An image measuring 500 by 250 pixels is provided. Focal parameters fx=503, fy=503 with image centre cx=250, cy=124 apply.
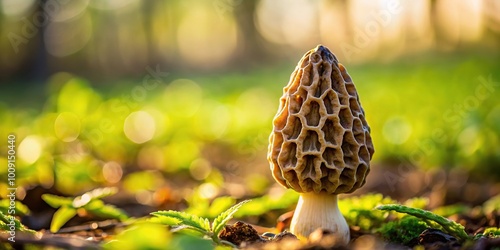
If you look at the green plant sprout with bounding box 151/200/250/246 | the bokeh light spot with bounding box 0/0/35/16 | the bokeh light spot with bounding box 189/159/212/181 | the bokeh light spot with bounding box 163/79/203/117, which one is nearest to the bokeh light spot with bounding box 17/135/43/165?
the bokeh light spot with bounding box 189/159/212/181

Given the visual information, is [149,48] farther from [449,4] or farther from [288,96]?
[288,96]

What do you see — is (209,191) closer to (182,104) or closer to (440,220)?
(440,220)

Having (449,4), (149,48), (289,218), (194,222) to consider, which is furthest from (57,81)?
(149,48)

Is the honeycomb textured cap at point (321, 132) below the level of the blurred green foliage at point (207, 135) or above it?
below

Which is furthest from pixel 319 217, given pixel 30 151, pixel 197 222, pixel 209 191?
pixel 30 151

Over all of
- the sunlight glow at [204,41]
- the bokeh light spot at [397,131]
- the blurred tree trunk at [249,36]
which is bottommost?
the bokeh light spot at [397,131]

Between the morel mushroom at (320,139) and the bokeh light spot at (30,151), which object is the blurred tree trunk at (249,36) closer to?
the bokeh light spot at (30,151)

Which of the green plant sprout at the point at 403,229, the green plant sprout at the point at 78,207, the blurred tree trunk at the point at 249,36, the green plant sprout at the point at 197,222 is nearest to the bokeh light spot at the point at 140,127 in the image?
the green plant sprout at the point at 78,207
